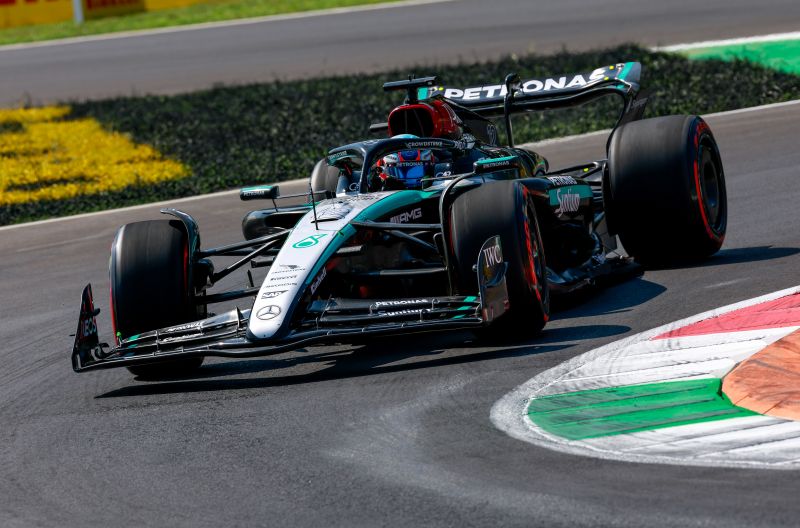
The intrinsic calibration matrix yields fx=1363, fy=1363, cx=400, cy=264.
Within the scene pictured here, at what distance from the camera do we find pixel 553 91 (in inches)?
415

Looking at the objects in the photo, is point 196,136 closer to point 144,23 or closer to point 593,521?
point 144,23

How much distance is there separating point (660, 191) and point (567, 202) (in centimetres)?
65

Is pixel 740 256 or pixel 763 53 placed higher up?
pixel 763 53

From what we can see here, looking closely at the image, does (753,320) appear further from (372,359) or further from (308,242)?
(308,242)

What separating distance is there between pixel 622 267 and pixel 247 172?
279 inches

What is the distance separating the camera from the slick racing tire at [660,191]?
928 centimetres

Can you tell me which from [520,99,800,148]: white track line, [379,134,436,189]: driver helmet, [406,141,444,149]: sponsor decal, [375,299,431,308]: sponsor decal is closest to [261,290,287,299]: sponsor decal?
[375,299,431,308]: sponsor decal

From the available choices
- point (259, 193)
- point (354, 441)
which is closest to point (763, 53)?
point (259, 193)

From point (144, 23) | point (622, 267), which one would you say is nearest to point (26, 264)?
point (622, 267)

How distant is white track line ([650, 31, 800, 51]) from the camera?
19.8 m

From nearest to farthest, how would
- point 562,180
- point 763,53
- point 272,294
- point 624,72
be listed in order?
point 272,294 < point 562,180 < point 624,72 < point 763,53

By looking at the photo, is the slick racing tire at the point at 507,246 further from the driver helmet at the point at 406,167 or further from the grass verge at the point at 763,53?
the grass verge at the point at 763,53

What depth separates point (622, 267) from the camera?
9508mm

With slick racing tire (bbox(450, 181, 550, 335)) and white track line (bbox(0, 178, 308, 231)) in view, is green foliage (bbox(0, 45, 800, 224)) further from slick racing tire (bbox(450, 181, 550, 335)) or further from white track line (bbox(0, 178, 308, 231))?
slick racing tire (bbox(450, 181, 550, 335))
